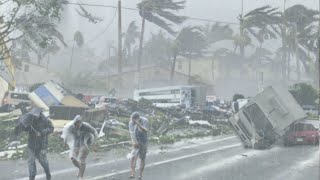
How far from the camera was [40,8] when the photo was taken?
15.3m

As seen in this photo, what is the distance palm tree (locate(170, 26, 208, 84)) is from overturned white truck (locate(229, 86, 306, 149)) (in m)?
38.2

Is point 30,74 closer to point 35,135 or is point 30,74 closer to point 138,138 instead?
point 138,138

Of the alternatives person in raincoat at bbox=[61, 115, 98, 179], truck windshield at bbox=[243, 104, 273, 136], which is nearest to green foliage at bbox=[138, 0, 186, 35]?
truck windshield at bbox=[243, 104, 273, 136]

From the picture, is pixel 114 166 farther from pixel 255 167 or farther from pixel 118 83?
pixel 118 83

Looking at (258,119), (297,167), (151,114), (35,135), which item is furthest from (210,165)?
(151,114)

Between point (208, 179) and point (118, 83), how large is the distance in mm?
40669

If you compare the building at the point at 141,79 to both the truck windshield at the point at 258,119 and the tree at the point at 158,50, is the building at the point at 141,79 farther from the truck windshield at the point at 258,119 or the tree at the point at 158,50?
the truck windshield at the point at 258,119

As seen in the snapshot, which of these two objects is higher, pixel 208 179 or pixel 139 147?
pixel 139 147

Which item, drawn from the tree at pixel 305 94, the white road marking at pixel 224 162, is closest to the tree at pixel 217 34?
the tree at pixel 305 94

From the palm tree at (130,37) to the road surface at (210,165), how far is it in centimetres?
5424

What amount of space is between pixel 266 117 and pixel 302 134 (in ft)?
8.98

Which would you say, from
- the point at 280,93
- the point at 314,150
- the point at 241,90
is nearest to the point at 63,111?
the point at 280,93

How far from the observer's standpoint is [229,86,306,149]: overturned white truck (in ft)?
65.0

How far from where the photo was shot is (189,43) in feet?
203
